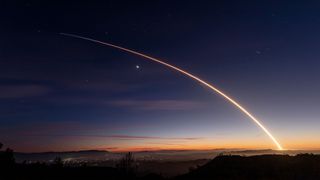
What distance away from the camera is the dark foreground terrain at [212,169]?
4262 cm

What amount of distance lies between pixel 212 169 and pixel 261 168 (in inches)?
242

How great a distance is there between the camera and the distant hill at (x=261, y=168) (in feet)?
Answer: 144

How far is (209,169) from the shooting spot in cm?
5209

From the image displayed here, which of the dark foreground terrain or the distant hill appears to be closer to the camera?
the dark foreground terrain

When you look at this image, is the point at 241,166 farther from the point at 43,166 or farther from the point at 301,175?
the point at 43,166

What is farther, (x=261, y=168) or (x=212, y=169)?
(x=212, y=169)

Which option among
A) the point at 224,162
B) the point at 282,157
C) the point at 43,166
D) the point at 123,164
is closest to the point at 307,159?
the point at 282,157

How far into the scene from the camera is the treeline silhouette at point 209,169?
140ft

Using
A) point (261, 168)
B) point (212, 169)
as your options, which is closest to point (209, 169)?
point (212, 169)

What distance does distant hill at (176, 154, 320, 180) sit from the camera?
4378 centimetres

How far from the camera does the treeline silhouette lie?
4260 cm

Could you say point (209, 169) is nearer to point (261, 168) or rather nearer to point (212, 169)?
point (212, 169)

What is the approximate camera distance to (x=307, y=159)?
4925 cm

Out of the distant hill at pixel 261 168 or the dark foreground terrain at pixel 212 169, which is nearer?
the dark foreground terrain at pixel 212 169
